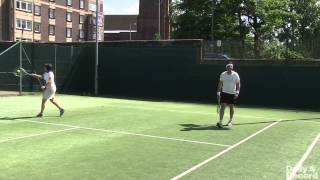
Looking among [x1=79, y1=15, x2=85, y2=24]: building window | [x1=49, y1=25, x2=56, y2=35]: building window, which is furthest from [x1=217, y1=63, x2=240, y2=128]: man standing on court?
[x1=79, y1=15, x2=85, y2=24]: building window

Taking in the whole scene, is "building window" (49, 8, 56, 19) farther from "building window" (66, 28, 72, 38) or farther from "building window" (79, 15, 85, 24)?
"building window" (79, 15, 85, 24)

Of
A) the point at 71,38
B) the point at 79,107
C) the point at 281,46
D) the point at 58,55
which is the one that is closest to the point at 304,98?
the point at 281,46

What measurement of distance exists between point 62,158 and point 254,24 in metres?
51.8

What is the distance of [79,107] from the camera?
21047 millimetres

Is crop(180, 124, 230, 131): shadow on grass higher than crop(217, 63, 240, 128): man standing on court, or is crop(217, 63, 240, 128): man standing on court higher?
crop(217, 63, 240, 128): man standing on court

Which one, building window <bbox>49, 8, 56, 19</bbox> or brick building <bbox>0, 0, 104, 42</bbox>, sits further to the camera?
building window <bbox>49, 8, 56, 19</bbox>

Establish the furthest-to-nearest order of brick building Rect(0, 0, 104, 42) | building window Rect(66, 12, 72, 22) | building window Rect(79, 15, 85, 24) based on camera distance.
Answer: building window Rect(79, 15, 85, 24) → building window Rect(66, 12, 72, 22) → brick building Rect(0, 0, 104, 42)

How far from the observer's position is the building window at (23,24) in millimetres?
87125

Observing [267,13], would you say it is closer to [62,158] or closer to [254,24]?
[254,24]

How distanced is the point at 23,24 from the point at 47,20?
6865mm

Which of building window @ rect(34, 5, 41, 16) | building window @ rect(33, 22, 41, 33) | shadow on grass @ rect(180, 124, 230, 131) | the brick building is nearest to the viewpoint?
shadow on grass @ rect(180, 124, 230, 131)

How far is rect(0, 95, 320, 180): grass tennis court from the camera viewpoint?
29.6 ft

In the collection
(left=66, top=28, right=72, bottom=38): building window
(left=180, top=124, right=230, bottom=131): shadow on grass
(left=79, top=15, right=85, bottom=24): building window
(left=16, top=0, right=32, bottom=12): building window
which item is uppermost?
(left=16, top=0, right=32, bottom=12): building window

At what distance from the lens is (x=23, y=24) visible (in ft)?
290
